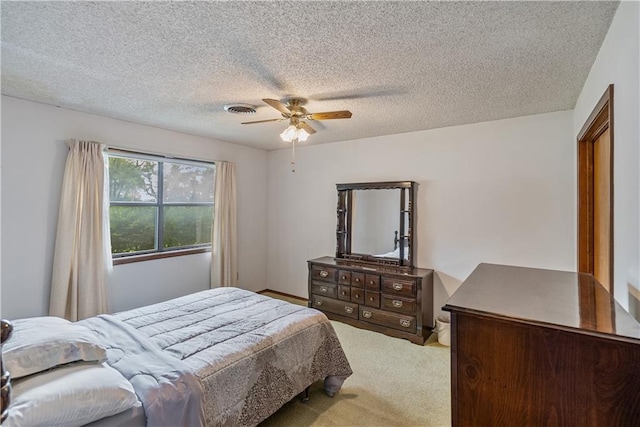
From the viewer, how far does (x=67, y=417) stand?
1.20 meters

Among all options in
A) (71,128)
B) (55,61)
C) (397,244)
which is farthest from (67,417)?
(397,244)

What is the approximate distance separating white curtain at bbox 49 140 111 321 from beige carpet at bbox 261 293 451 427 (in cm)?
230

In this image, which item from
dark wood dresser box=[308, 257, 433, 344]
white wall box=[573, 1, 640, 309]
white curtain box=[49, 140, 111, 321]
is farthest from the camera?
dark wood dresser box=[308, 257, 433, 344]

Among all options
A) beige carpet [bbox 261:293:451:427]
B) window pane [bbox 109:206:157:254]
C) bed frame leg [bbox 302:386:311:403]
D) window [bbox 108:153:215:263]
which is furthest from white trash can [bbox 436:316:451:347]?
window pane [bbox 109:206:157:254]

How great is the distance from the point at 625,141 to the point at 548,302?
85 cm

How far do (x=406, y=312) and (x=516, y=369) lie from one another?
253 centimetres

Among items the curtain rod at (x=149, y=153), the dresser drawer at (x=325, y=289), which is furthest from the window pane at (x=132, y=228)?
the dresser drawer at (x=325, y=289)

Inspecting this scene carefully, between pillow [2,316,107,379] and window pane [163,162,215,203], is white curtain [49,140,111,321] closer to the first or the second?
window pane [163,162,215,203]

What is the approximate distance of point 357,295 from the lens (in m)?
3.79

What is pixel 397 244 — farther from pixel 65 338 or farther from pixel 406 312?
pixel 65 338

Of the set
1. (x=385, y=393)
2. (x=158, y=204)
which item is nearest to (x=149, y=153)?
(x=158, y=204)

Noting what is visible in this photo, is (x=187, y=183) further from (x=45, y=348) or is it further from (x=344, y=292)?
(x=45, y=348)

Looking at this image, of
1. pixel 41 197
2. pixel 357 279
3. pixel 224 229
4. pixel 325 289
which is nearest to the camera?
pixel 41 197

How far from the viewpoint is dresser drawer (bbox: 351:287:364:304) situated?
376 cm
